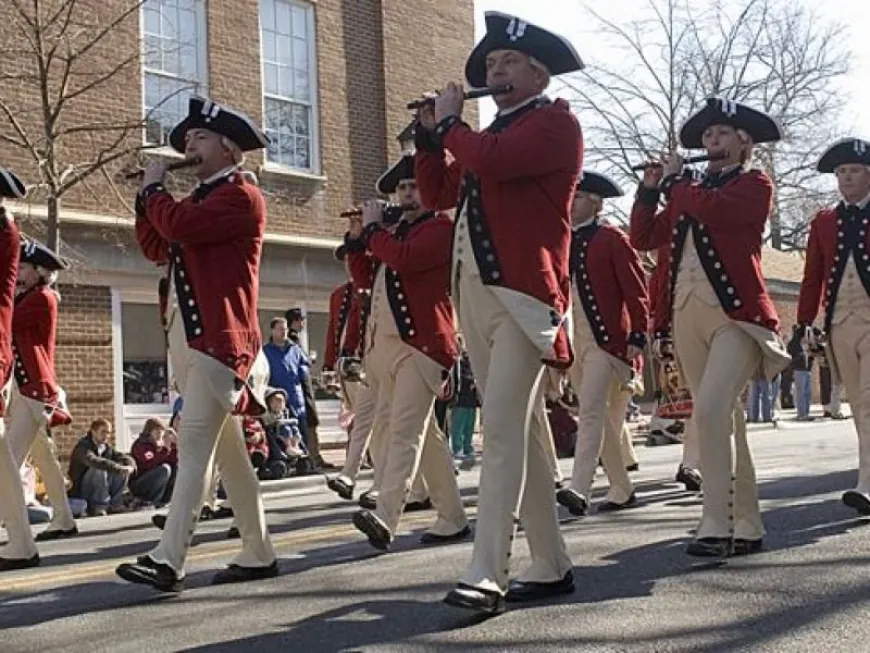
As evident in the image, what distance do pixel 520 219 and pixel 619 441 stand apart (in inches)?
159

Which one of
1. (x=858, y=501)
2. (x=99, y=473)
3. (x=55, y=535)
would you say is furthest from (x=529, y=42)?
(x=99, y=473)

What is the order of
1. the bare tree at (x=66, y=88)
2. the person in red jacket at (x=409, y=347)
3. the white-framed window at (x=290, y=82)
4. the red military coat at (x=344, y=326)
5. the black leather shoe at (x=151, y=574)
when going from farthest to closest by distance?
the white-framed window at (x=290, y=82), the bare tree at (x=66, y=88), the red military coat at (x=344, y=326), the person in red jacket at (x=409, y=347), the black leather shoe at (x=151, y=574)

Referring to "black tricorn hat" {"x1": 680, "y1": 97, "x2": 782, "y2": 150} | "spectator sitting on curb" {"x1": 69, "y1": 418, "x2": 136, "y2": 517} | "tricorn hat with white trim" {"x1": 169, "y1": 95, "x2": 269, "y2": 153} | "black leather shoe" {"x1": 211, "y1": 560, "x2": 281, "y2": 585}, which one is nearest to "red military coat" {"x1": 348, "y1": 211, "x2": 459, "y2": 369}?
"tricorn hat with white trim" {"x1": 169, "y1": 95, "x2": 269, "y2": 153}

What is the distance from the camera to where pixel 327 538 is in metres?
7.89

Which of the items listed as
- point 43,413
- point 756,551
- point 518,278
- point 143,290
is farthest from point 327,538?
point 143,290

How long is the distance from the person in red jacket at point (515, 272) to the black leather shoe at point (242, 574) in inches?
57.8

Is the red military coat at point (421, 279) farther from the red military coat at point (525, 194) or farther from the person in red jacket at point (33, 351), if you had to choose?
the person in red jacket at point (33, 351)

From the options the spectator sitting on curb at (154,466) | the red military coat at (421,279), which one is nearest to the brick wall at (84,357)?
the spectator sitting on curb at (154,466)

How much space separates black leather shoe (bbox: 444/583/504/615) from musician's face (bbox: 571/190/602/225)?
4.25 m

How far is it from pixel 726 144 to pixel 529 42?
5.44 ft

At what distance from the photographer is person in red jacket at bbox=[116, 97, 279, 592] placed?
5648 millimetres

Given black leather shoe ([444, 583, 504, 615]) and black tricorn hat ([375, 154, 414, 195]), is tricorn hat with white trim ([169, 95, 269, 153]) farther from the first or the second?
black leather shoe ([444, 583, 504, 615])

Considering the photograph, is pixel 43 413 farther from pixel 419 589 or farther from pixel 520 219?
pixel 520 219

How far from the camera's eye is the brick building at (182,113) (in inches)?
587
